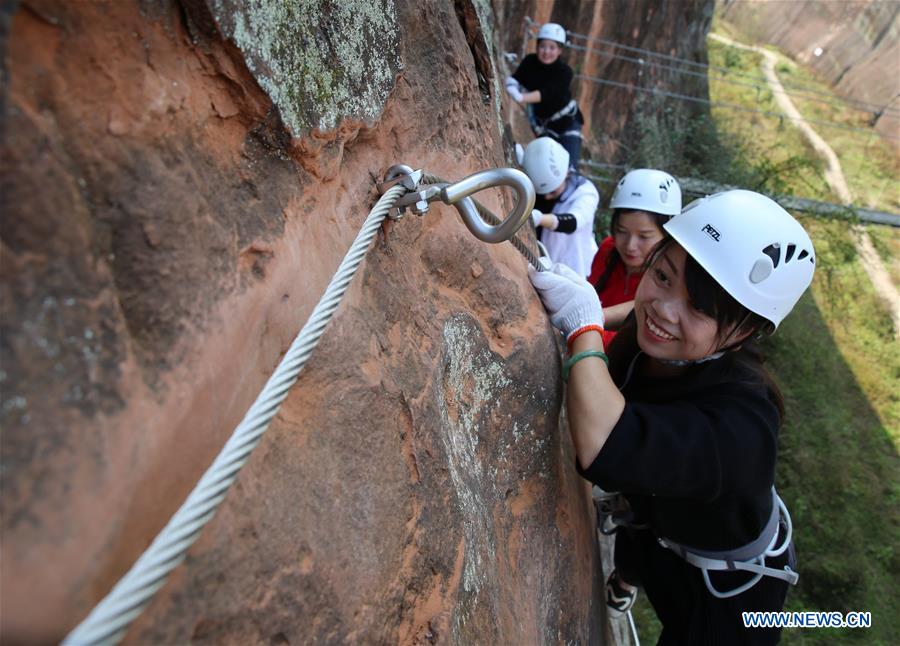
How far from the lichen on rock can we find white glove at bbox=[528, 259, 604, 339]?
0.80 m

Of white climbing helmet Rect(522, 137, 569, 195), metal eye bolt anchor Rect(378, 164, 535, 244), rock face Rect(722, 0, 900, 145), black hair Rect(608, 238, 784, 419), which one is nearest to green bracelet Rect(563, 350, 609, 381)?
black hair Rect(608, 238, 784, 419)

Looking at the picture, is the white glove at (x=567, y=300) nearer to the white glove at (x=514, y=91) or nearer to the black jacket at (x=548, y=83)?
the white glove at (x=514, y=91)

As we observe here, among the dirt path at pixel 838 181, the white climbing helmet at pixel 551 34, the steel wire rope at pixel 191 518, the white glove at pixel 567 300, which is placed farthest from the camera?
the dirt path at pixel 838 181

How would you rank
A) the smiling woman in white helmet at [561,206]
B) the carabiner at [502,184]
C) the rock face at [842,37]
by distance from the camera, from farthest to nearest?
1. the rock face at [842,37]
2. the smiling woman in white helmet at [561,206]
3. the carabiner at [502,184]

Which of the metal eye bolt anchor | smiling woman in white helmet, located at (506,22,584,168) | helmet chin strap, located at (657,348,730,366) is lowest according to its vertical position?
smiling woman in white helmet, located at (506,22,584,168)

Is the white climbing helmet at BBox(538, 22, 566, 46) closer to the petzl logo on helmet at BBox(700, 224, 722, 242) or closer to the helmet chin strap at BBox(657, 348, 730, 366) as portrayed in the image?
the petzl logo on helmet at BBox(700, 224, 722, 242)

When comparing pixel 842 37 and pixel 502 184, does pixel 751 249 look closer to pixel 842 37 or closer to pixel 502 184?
pixel 502 184

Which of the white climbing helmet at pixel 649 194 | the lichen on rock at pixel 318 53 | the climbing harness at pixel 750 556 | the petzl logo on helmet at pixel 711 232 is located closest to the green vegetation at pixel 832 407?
the climbing harness at pixel 750 556

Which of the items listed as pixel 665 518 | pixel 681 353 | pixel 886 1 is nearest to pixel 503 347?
pixel 681 353

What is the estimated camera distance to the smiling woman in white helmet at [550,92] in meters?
4.89

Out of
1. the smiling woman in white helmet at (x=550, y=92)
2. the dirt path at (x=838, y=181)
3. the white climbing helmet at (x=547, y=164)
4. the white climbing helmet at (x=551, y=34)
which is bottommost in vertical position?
the dirt path at (x=838, y=181)

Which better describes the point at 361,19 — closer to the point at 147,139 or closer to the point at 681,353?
the point at 147,139

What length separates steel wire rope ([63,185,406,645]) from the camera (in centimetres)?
65

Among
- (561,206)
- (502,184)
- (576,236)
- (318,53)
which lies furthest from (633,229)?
(318,53)
